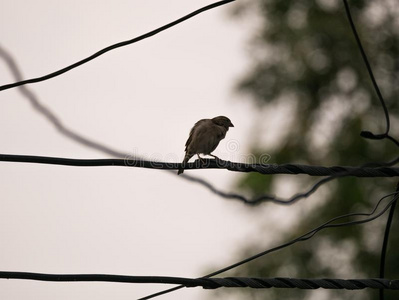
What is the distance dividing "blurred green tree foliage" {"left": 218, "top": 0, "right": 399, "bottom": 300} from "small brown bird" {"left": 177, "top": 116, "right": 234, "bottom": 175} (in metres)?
6.63

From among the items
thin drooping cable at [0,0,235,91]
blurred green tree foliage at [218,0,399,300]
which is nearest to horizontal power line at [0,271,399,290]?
thin drooping cable at [0,0,235,91]

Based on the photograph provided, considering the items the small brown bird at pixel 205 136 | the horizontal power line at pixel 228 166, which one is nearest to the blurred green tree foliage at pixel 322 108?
the small brown bird at pixel 205 136

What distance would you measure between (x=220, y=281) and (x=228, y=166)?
0.73 m

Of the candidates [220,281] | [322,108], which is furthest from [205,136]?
[322,108]

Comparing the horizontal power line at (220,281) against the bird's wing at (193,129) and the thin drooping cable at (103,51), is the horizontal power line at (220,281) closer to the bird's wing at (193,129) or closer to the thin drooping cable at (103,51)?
the thin drooping cable at (103,51)

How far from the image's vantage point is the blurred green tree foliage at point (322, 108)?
13664 millimetres

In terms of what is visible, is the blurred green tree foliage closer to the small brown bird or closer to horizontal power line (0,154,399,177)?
the small brown bird

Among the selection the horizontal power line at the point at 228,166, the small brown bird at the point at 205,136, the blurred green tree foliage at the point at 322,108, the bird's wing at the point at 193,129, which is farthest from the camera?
the blurred green tree foliage at the point at 322,108

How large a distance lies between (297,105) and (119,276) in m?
11.5

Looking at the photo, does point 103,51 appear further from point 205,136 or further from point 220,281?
point 205,136

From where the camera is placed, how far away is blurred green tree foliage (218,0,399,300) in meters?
13.7

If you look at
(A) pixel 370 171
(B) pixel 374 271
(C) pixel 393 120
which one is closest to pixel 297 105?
(C) pixel 393 120

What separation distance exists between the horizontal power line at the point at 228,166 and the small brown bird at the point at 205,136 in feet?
6.56

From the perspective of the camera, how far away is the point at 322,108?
15609mm
